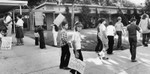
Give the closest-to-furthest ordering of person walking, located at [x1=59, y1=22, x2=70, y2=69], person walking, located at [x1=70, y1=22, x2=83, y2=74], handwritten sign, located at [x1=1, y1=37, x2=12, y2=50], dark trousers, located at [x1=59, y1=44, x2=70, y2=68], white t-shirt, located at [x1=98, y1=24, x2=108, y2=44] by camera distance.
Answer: person walking, located at [x1=70, y1=22, x2=83, y2=74] < person walking, located at [x1=59, y1=22, x2=70, y2=69] < dark trousers, located at [x1=59, y1=44, x2=70, y2=68] < white t-shirt, located at [x1=98, y1=24, x2=108, y2=44] < handwritten sign, located at [x1=1, y1=37, x2=12, y2=50]

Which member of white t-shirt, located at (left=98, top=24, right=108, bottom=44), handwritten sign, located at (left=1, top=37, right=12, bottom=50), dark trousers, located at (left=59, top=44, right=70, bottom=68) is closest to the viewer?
dark trousers, located at (left=59, top=44, right=70, bottom=68)

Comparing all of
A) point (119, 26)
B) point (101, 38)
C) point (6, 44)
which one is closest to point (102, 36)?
point (101, 38)

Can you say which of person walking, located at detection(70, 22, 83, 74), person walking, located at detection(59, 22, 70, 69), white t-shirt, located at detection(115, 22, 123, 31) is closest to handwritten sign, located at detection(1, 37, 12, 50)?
person walking, located at detection(59, 22, 70, 69)

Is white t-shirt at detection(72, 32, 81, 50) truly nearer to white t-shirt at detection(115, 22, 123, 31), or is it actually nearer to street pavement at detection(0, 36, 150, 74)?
street pavement at detection(0, 36, 150, 74)

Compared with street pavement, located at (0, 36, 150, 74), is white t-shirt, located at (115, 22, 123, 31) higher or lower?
higher

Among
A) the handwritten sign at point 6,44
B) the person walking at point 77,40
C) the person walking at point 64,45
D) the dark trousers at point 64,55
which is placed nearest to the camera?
the person walking at point 77,40

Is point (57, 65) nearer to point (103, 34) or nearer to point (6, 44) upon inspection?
point (103, 34)

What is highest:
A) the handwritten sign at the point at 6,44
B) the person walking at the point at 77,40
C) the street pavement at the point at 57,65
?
the person walking at the point at 77,40

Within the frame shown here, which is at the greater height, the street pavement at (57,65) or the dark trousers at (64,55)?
the dark trousers at (64,55)

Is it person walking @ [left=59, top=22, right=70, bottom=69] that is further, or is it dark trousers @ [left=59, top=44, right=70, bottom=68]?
dark trousers @ [left=59, top=44, right=70, bottom=68]

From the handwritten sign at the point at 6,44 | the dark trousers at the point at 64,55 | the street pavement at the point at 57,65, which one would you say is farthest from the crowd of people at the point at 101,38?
the handwritten sign at the point at 6,44

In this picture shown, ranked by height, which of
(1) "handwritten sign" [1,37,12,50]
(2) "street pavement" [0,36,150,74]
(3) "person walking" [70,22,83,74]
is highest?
(3) "person walking" [70,22,83,74]

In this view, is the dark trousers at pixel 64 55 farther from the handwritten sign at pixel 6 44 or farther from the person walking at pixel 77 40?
the handwritten sign at pixel 6 44

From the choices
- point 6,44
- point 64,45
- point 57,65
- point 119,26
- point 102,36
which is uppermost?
point 119,26
